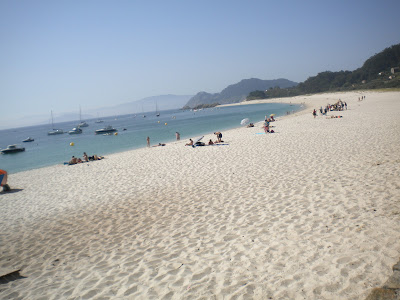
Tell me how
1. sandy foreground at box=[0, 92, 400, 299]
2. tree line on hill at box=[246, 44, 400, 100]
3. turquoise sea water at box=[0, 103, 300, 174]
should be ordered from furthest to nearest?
tree line on hill at box=[246, 44, 400, 100], turquoise sea water at box=[0, 103, 300, 174], sandy foreground at box=[0, 92, 400, 299]

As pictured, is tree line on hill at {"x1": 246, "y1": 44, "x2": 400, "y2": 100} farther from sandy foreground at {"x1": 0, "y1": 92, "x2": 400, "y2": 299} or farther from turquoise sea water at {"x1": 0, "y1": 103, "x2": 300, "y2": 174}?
sandy foreground at {"x1": 0, "y1": 92, "x2": 400, "y2": 299}

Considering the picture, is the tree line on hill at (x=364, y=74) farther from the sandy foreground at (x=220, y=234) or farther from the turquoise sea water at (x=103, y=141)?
the sandy foreground at (x=220, y=234)

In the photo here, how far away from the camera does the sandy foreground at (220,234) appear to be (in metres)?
3.68

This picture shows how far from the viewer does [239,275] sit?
3.83 m

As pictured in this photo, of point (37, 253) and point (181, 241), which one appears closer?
point (181, 241)

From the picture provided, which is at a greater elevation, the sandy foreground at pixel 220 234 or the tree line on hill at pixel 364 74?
the tree line on hill at pixel 364 74

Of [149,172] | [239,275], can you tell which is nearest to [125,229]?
[239,275]

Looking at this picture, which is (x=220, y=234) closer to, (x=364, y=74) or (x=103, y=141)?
(x=103, y=141)

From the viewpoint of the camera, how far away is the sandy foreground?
3682 millimetres

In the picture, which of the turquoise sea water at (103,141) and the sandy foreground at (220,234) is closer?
the sandy foreground at (220,234)

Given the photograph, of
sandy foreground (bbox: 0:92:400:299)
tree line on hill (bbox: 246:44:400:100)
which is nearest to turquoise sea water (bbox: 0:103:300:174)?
sandy foreground (bbox: 0:92:400:299)

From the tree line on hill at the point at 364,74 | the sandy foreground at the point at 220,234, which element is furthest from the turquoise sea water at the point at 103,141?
the tree line on hill at the point at 364,74

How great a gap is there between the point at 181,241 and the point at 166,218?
1.46 metres

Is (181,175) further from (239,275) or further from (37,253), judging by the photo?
(239,275)
